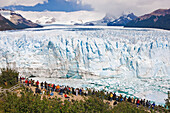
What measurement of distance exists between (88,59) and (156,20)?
39778 mm

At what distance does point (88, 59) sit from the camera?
19188mm

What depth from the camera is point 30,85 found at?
15094 millimetres

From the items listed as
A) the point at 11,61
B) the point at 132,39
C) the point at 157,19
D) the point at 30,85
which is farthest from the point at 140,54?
the point at 157,19

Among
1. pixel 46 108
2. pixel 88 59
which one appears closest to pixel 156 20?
pixel 88 59

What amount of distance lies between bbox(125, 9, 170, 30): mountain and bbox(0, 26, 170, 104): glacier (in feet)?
94.1

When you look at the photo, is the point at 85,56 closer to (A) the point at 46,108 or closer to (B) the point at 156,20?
(A) the point at 46,108

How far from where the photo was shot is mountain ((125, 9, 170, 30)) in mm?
47281

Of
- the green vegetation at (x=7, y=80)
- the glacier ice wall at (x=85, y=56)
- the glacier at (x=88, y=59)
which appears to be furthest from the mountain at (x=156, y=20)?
the green vegetation at (x=7, y=80)

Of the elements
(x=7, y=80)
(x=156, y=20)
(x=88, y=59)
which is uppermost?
(x=156, y=20)

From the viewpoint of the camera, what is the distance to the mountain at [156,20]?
47.3 m

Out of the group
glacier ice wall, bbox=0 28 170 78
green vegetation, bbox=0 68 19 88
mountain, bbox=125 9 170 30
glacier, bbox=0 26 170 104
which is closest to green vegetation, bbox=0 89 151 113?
green vegetation, bbox=0 68 19 88

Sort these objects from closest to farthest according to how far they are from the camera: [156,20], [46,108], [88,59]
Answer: [46,108], [88,59], [156,20]

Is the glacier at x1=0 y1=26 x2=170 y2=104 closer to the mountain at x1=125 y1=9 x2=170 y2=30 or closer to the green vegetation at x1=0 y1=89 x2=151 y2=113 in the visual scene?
the green vegetation at x1=0 y1=89 x2=151 y2=113

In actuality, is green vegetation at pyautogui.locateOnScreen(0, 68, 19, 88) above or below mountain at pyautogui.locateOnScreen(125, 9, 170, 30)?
below
